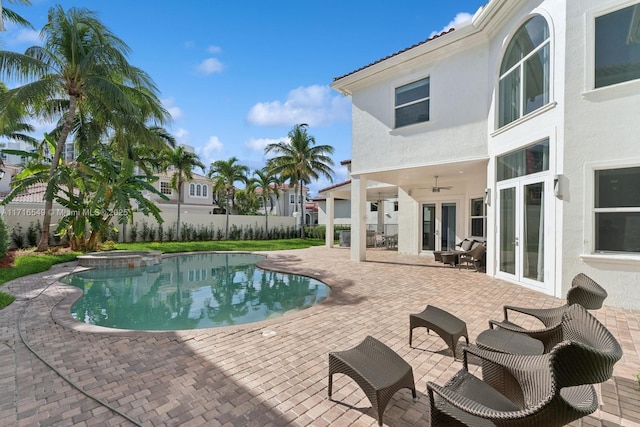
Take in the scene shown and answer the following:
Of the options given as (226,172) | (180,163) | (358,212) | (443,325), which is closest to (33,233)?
(180,163)

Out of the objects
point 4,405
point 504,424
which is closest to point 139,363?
point 4,405

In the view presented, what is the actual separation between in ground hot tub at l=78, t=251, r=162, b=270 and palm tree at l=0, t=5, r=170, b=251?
384 centimetres

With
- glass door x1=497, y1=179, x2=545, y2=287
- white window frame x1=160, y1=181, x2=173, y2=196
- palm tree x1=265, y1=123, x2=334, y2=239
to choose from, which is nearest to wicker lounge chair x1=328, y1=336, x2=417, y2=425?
glass door x1=497, y1=179, x2=545, y2=287

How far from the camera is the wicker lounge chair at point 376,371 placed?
3367mm

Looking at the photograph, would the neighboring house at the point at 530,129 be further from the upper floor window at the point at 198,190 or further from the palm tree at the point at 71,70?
the upper floor window at the point at 198,190

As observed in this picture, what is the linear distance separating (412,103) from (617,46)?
6.84 meters

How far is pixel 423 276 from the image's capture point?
39.4 ft

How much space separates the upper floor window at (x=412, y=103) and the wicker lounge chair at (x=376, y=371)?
449 inches

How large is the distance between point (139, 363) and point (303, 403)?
2.80m

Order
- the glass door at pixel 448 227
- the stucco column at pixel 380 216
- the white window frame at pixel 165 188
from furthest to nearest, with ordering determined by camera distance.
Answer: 1. the white window frame at pixel 165 188
2. the stucco column at pixel 380 216
3. the glass door at pixel 448 227

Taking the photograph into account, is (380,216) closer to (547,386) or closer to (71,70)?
(71,70)

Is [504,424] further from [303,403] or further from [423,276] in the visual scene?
[423,276]

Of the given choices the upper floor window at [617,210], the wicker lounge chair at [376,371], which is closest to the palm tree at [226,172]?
the upper floor window at [617,210]

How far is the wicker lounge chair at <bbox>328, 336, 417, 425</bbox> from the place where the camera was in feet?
11.0
